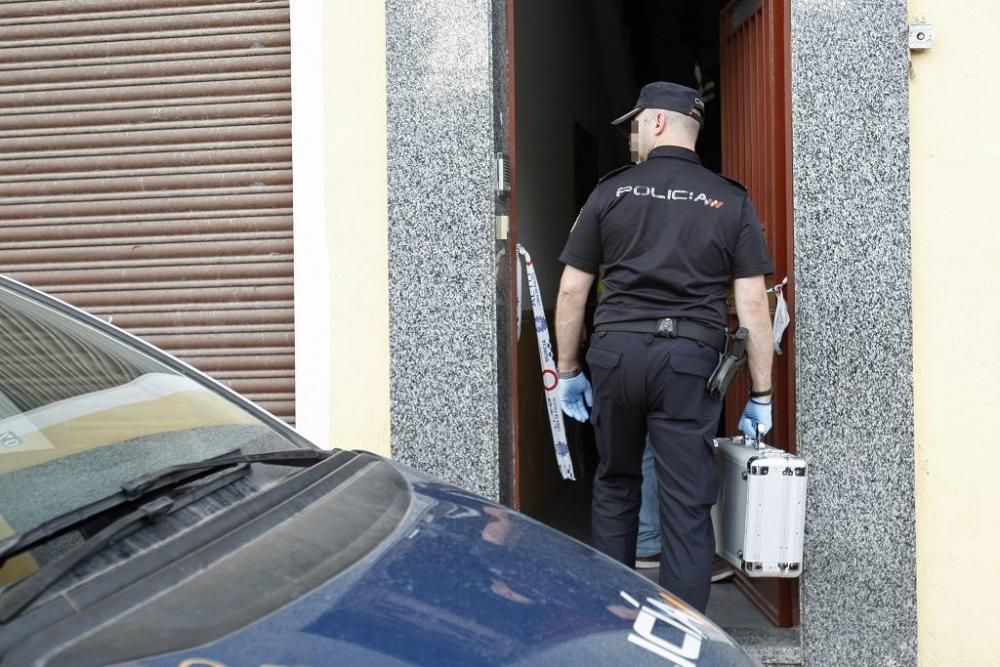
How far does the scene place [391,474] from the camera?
7.16 ft

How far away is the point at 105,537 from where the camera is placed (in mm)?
1558

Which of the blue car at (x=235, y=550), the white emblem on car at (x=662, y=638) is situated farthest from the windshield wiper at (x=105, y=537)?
the white emblem on car at (x=662, y=638)

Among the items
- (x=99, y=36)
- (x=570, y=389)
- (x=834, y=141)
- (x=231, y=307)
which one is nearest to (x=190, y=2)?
(x=99, y=36)

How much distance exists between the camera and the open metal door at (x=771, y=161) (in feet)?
13.7

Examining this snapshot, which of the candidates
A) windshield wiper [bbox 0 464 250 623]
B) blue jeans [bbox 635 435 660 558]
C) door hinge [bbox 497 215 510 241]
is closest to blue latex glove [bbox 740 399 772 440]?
blue jeans [bbox 635 435 660 558]

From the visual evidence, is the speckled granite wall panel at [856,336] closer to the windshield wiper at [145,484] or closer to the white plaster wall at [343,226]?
the white plaster wall at [343,226]

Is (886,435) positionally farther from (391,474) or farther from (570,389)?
(391,474)

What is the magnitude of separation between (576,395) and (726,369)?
2.05 feet

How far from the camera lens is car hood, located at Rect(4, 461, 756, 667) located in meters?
1.39

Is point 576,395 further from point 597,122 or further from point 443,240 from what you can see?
point 597,122

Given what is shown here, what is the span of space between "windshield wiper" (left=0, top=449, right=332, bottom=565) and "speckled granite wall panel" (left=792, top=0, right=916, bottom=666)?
2425mm

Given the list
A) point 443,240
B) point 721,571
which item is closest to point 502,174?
point 443,240

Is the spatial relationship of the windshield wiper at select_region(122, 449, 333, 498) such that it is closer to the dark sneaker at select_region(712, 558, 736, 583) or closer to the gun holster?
the gun holster

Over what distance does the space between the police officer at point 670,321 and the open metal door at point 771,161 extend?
472mm
